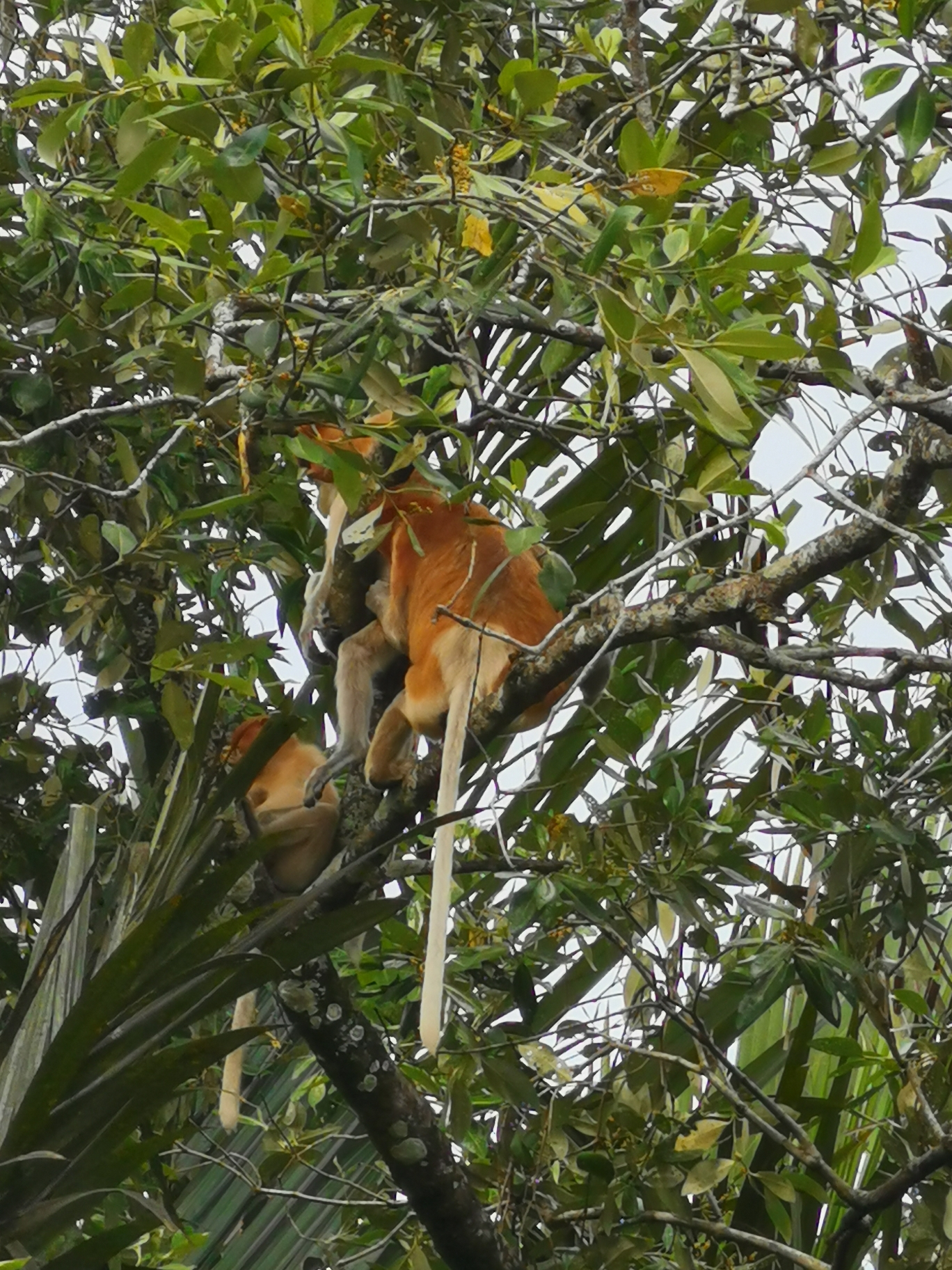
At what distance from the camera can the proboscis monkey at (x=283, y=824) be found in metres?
2.29

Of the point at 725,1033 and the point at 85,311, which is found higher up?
the point at 85,311

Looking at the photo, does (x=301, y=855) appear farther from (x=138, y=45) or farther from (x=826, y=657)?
(x=138, y=45)

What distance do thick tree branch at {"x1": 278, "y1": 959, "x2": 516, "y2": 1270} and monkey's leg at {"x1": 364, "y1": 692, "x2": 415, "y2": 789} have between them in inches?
18.3

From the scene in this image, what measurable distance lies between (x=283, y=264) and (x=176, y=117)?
16cm

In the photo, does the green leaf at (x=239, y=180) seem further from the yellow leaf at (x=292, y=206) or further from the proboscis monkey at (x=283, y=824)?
the proboscis monkey at (x=283, y=824)

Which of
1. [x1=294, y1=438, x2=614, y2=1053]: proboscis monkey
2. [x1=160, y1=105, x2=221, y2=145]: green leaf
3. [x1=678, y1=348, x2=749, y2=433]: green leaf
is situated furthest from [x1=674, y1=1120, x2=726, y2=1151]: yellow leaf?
[x1=160, y1=105, x2=221, y2=145]: green leaf

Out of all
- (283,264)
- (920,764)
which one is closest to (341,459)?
(283,264)

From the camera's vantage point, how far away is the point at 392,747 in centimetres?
246

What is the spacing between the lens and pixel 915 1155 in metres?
1.74

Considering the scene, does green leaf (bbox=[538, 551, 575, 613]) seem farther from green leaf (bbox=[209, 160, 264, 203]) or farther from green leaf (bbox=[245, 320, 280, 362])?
green leaf (bbox=[209, 160, 264, 203])

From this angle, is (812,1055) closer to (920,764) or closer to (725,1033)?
(725,1033)

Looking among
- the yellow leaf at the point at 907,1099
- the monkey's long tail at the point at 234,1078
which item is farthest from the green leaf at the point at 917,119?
the monkey's long tail at the point at 234,1078

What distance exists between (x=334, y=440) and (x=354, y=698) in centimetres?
75

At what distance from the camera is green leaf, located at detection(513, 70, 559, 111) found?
1434mm
